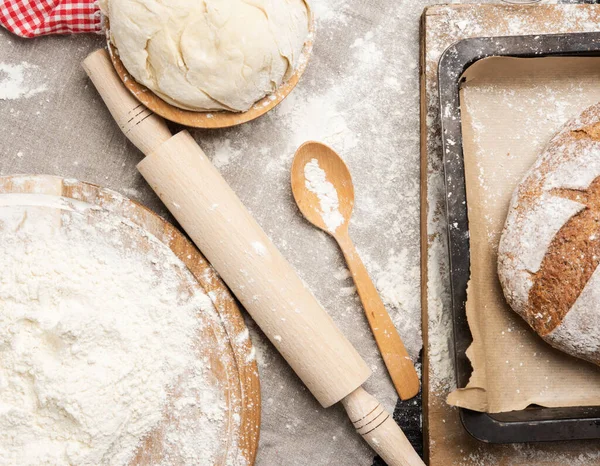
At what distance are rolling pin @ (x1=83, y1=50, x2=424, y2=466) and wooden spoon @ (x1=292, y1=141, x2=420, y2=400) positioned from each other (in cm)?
11

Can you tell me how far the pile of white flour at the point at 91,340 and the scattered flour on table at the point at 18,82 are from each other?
278 millimetres

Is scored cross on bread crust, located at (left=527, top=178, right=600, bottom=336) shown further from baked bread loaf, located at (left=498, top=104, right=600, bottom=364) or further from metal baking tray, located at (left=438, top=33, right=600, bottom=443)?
metal baking tray, located at (left=438, top=33, right=600, bottom=443)

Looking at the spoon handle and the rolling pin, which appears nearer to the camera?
the rolling pin

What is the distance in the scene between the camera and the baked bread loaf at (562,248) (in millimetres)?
1166

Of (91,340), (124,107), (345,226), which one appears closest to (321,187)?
(345,226)

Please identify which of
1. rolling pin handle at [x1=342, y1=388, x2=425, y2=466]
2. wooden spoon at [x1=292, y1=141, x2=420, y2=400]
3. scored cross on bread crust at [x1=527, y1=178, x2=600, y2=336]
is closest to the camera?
scored cross on bread crust at [x1=527, y1=178, x2=600, y2=336]

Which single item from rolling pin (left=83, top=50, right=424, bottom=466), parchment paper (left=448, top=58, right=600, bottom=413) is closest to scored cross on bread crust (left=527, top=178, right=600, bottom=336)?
parchment paper (left=448, top=58, right=600, bottom=413)

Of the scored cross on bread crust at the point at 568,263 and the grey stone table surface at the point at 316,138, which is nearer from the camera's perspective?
the scored cross on bread crust at the point at 568,263

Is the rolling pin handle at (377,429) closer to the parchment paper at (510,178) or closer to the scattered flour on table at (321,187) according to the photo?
the parchment paper at (510,178)

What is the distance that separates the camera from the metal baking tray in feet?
3.92

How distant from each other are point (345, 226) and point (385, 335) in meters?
0.28

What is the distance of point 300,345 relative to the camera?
1.25 metres

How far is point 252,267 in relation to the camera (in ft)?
4.09

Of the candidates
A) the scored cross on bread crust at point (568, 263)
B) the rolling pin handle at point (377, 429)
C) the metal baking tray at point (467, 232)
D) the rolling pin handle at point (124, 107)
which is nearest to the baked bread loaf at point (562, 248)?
the scored cross on bread crust at point (568, 263)
